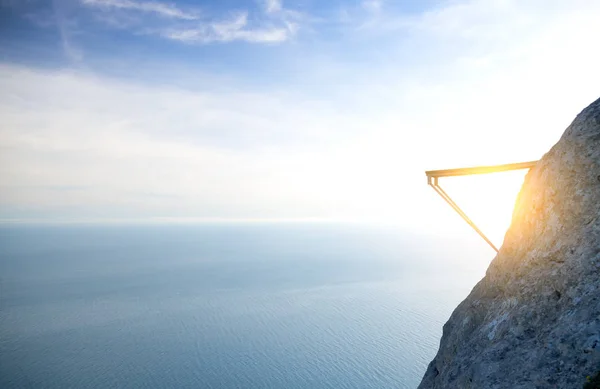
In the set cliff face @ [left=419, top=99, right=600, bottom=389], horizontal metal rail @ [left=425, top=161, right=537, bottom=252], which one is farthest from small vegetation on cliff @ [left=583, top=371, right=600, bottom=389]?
horizontal metal rail @ [left=425, top=161, right=537, bottom=252]

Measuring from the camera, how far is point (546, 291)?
7.70 m

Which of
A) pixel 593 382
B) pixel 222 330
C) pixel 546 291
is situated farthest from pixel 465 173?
pixel 222 330

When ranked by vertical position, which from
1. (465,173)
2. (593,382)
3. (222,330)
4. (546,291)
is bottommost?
(222,330)

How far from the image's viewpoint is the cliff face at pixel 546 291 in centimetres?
635

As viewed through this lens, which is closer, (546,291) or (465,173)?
(546,291)

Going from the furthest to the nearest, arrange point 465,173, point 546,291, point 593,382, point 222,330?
point 222,330, point 465,173, point 546,291, point 593,382

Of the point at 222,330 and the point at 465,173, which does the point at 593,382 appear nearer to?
the point at 465,173

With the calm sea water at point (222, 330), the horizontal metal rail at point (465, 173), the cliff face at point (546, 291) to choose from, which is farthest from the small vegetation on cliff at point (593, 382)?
the calm sea water at point (222, 330)

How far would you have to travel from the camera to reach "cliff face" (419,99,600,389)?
6348mm

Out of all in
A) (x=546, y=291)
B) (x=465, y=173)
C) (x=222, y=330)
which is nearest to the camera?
(x=546, y=291)

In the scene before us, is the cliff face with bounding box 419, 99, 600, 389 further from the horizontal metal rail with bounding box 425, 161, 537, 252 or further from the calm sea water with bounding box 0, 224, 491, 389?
the calm sea water with bounding box 0, 224, 491, 389

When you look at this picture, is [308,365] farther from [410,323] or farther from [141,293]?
[141,293]

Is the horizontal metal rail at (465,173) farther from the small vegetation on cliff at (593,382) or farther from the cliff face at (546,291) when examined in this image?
the small vegetation on cliff at (593,382)

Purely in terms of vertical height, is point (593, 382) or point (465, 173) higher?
point (465, 173)
